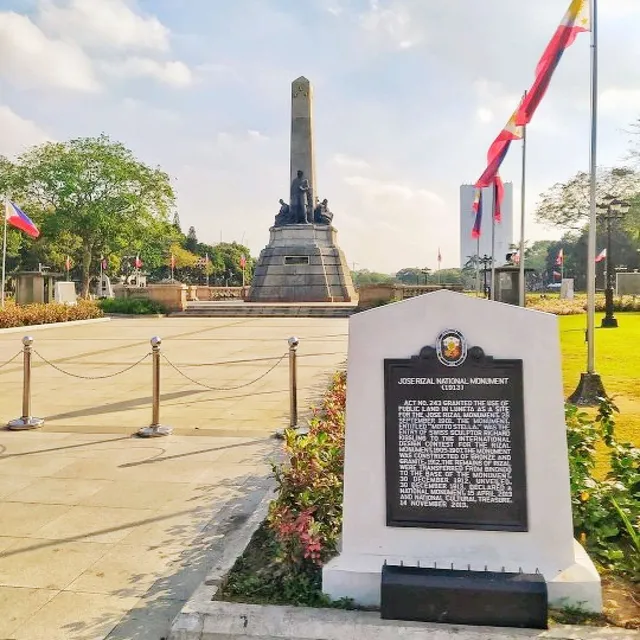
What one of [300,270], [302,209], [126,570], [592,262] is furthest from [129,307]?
[126,570]

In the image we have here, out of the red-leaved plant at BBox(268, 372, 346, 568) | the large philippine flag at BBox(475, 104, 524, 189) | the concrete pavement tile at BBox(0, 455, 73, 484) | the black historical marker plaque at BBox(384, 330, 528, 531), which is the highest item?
the large philippine flag at BBox(475, 104, 524, 189)

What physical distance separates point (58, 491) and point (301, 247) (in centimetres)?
3644

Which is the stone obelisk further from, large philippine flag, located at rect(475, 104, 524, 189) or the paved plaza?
the paved plaza

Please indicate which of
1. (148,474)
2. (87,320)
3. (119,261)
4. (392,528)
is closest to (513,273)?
(87,320)

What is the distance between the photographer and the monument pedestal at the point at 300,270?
40.8 meters

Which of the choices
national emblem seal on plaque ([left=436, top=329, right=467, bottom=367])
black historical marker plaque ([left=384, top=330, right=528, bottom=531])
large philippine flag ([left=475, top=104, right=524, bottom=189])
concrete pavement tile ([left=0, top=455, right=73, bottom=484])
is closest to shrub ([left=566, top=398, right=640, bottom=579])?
black historical marker plaque ([left=384, top=330, right=528, bottom=531])

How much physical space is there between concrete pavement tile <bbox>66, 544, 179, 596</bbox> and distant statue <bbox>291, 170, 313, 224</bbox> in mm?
38058

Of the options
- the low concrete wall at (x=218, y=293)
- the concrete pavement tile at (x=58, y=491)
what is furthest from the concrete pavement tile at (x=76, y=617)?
the low concrete wall at (x=218, y=293)

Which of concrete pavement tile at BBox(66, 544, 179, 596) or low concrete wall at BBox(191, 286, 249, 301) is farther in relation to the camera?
low concrete wall at BBox(191, 286, 249, 301)

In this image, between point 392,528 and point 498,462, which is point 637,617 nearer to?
point 498,462

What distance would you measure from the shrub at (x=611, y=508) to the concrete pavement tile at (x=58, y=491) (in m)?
3.90

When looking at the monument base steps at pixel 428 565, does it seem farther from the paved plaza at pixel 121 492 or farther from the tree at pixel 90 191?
the tree at pixel 90 191

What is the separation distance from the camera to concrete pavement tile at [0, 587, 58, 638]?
10.5 ft

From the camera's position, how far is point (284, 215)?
42188 mm
